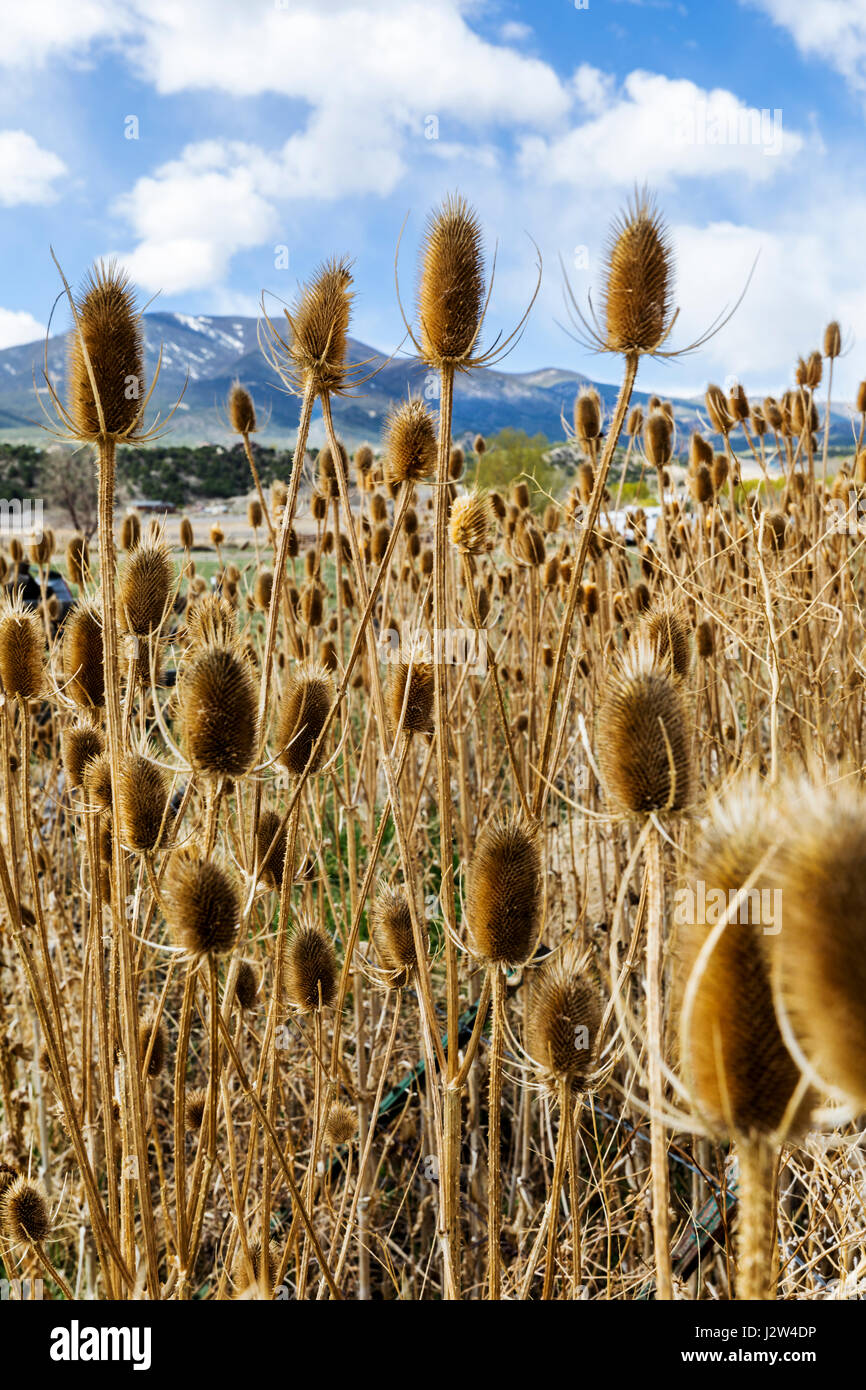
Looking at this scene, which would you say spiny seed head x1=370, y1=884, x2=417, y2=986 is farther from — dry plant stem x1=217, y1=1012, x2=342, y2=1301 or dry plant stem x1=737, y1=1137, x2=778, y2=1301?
dry plant stem x1=737, y1=1137, x2=778, y2=1301

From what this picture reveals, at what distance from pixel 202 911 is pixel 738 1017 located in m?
0.98

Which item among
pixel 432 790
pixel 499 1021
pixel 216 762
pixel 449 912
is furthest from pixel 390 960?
pixel 432 790

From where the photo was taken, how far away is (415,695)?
2408 millimetres

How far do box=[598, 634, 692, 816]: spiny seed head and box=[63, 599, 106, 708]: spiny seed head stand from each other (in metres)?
1.41

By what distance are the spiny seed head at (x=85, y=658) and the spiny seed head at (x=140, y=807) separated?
43 centimetres

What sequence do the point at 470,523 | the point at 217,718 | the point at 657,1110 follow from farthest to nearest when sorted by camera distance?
the point at 470,523, the point at 217,718, the point at 657,1110

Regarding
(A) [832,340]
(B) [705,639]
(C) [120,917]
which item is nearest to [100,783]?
(C) [120,917]

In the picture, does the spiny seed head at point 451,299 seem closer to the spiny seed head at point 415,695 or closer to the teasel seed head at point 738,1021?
the spiny seed head at point 415,695

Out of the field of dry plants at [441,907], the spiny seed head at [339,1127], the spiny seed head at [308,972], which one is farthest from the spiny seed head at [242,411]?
the spiny seed head at [339,1127]

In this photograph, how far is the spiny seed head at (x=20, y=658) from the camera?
2.25 m

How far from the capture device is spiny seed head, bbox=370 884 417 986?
84.9 inches

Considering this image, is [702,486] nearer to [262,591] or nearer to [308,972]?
[262,591]

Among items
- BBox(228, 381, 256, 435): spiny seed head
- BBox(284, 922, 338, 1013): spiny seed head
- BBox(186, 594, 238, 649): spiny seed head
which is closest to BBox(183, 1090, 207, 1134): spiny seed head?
BBox(284, 922, 338, 1013): spiny seed head
